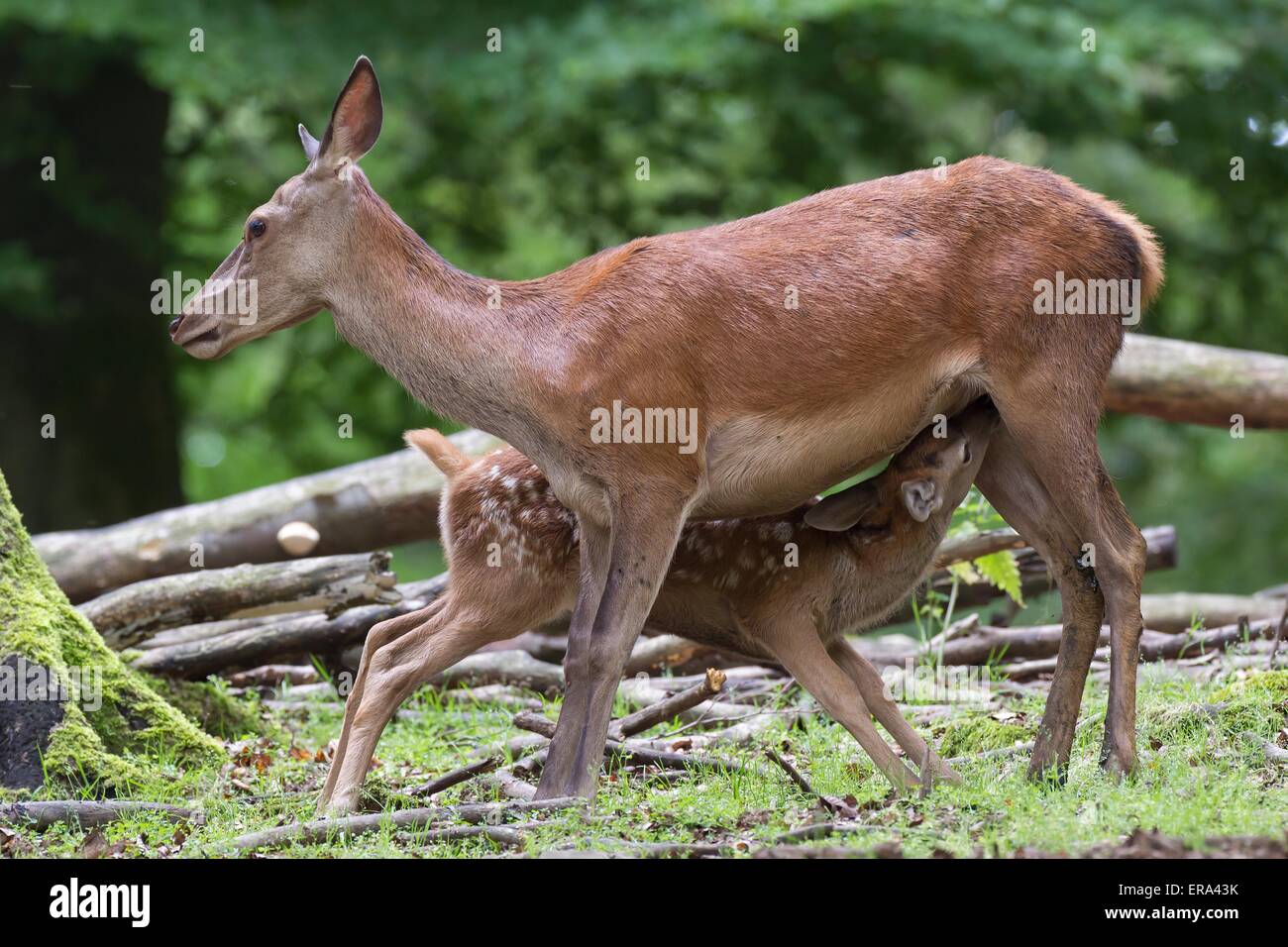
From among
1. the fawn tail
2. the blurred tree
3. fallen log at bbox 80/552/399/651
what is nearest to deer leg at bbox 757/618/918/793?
the fawn tail

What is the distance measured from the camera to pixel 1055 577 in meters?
6.40

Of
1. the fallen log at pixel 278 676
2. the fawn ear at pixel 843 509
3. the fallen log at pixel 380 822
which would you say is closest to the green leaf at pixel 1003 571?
the fawn ear at pixel 843 509

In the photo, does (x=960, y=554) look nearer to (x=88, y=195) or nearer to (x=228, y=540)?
(x=228, y=540)

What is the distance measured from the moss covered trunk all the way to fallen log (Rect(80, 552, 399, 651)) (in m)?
0.65

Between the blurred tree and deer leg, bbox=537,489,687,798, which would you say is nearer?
deer leg, bbox=537,489,687,798

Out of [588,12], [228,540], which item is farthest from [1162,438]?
[228,540]

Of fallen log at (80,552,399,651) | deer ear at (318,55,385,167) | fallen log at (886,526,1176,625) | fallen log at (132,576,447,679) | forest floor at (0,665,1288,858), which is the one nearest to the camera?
forest floor at (0,665,1288,858)

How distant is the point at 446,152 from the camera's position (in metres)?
13.5

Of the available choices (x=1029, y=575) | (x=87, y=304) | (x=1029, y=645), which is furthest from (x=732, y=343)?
(x=87, y=304)

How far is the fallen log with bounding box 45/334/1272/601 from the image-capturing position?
32.2 feet

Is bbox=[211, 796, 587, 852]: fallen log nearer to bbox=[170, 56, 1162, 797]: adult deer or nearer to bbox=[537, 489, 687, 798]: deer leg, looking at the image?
bbox=[537, 489, 687, 798]: deer leg

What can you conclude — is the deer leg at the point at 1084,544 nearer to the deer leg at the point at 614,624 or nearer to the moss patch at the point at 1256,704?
the moss patch at the point at 1256,704

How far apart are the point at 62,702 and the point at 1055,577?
396 cm
